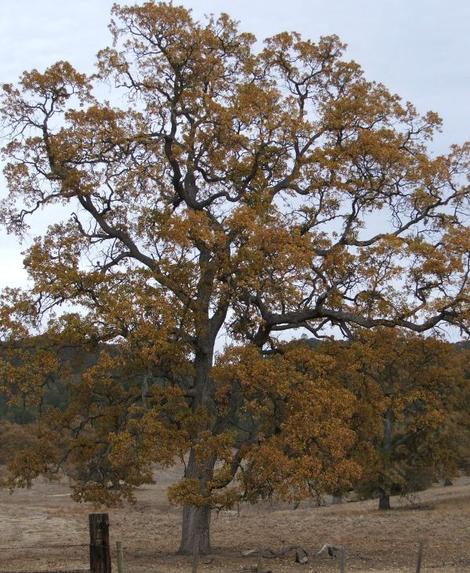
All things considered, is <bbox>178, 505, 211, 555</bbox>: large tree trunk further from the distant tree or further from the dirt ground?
the distant tree

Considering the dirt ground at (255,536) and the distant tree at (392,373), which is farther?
the distant tree at (392,373)

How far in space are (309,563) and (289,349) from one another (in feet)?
17.6

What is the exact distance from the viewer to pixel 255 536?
99.5 feet

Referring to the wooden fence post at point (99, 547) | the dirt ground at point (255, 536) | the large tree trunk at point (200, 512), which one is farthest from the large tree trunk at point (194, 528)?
the wooden fence post at point (99, 547)

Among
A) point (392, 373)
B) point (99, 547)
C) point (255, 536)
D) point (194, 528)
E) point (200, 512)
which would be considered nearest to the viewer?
point (99, 547)

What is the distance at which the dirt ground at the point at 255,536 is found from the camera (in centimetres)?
2055

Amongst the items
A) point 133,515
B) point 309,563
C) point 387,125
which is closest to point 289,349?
point 309,563

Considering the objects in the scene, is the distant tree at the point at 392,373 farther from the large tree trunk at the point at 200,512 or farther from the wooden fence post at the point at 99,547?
the wooden fence post at the point at 99,547

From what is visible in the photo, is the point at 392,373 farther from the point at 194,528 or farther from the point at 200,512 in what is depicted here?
the point at 194,528

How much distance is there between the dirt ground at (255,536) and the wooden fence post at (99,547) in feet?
23.4

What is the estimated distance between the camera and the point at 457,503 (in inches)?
1774

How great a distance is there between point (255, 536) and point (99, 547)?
19.8 meters

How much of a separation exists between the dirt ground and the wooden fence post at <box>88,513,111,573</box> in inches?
281

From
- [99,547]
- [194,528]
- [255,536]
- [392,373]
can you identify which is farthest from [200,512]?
[99,547]
